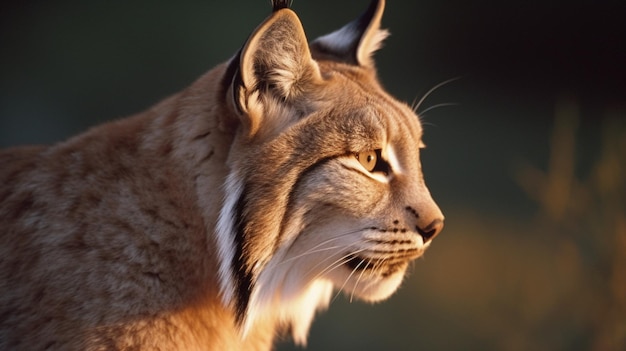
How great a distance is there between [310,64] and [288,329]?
0.89 m

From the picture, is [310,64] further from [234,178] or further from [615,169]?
[615,169]

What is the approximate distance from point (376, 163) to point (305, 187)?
242 millimetres

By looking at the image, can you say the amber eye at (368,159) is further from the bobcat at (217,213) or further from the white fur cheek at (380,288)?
the white fur cheek at (380,288)

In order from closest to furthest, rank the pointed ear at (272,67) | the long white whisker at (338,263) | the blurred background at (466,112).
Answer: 1. the pointed ear at (272,67)
2. the long white whisker at (338,263)
3. the blurred background at (466,112)

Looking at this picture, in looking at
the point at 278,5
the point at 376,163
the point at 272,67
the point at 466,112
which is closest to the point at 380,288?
the point at 376,163

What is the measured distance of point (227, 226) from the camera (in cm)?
212

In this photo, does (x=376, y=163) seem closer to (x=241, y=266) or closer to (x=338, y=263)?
(x=338, y=263)

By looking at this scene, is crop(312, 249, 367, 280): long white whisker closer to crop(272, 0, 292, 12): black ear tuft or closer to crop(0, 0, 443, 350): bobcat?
crop(0, 0, 443, 350): bobcat

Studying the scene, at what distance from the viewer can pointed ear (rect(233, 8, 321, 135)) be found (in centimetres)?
205

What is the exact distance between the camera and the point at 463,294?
13.2 ft

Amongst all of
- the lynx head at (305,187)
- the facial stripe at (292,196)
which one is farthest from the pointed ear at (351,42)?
the facial stripe at (292,196)

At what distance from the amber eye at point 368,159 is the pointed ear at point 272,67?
0.85 feet

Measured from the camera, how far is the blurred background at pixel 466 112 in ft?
12.3

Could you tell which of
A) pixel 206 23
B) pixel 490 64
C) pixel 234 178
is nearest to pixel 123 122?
pixel 234 178
